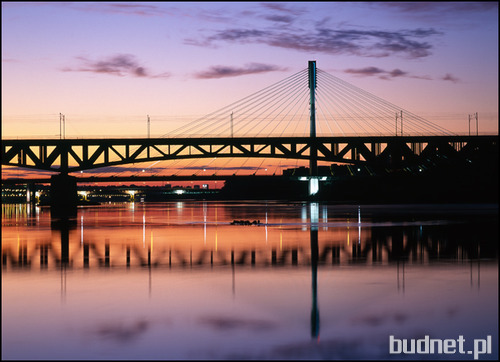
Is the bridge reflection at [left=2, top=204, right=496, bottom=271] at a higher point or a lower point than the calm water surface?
lower

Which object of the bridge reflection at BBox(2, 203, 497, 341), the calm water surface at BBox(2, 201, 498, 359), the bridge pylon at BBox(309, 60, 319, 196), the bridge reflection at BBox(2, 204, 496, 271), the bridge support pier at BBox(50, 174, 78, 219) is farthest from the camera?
the bridge pylon at BBox(309, 60, 319, 196)

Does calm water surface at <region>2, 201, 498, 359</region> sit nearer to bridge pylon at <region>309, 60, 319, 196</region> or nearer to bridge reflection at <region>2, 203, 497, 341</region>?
bridge reflection at <region>2, 203, 497, 341</region>

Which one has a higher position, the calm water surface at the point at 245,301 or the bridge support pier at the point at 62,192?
the bridge support pier at the point at 62,192

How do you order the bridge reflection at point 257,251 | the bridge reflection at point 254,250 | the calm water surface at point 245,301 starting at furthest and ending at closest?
1. the bridge reflection at point 254,250
2. the bridge reflection at point 257,251
3. the calm water surface at point 245,301

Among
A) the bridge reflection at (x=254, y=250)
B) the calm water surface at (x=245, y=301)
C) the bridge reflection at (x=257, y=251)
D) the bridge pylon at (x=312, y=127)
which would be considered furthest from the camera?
the bridge pylon at (x=312, y=127)

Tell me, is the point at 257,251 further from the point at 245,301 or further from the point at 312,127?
the point at 312,127

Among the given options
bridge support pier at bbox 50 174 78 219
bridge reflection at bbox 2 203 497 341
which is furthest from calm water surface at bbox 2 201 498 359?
bridge support pier at bbox 50 174 78 219

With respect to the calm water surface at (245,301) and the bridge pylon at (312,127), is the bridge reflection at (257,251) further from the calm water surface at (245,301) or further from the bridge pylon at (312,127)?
the bridge pylon at (312,127)

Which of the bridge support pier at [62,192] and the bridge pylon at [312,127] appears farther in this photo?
the bridge pylon at [312,127]

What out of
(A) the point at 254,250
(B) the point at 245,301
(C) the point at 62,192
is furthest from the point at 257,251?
(C) the point at 62,192

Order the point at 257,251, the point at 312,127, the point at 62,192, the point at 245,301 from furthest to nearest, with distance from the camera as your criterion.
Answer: the point at 312,127, the point at 62,192, the point at 257,251, the point at 245,301

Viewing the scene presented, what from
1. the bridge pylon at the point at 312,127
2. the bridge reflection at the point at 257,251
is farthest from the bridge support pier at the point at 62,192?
the bridge reflection at the point at 257,251

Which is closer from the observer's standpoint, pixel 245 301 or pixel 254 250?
pixel 245 301

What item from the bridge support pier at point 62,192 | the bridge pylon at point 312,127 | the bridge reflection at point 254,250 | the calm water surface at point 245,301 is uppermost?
the bridge pylon at point 312,127
